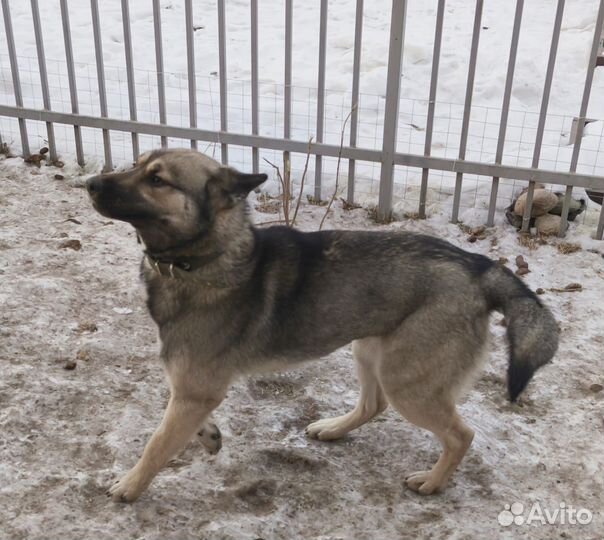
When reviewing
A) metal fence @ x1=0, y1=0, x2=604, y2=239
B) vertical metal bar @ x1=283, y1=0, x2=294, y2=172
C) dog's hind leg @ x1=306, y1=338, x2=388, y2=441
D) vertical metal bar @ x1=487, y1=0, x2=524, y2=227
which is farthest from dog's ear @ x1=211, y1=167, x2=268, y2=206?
vertical metal bar @ x1=487, y1=0, x2=524, y2=227

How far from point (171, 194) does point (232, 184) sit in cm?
25

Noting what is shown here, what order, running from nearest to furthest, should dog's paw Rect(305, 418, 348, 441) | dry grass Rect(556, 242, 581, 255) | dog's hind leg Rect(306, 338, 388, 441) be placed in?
1. dog's hind leg Rect(306, 338, 388, 441)
2. dog's paw Rect(305, 418, 348, 441)
3. dry grass Rect(556, 242, 581, 255)

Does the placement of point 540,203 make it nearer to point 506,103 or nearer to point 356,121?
point 506,103

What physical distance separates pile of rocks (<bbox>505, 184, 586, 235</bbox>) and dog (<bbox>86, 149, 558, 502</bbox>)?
2911mm

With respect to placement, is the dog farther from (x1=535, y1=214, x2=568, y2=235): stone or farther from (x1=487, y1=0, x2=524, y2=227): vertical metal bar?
(x1=535, y1=214, x2=568, y2=235): stone

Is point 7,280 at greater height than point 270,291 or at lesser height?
lesser

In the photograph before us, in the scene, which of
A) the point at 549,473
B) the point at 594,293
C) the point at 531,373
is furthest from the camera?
the point at 594,293

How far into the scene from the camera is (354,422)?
365 centimetres

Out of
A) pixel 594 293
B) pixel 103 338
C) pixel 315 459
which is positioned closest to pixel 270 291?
pixel 315 459

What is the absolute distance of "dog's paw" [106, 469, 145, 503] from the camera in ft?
10.1

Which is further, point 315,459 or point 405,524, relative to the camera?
point 315,459

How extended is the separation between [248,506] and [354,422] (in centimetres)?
74

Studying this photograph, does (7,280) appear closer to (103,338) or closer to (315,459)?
(103,338)

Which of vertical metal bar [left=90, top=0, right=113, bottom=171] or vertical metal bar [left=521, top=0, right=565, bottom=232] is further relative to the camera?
vertical metal bar [left=90, top=0, right=113, bottom=171]
